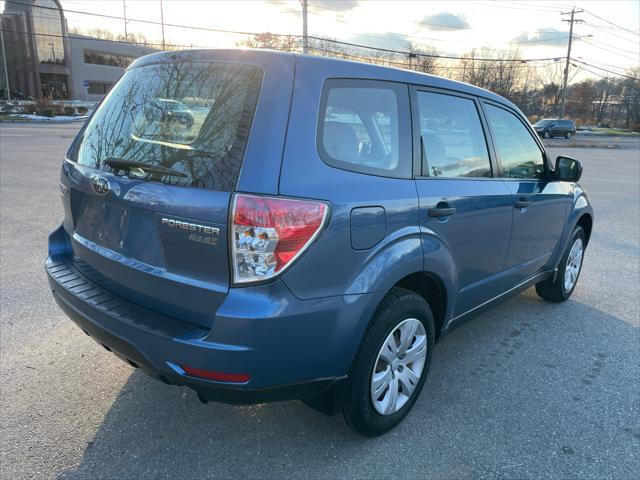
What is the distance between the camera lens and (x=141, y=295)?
2283 millimetres

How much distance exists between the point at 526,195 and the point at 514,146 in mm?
379

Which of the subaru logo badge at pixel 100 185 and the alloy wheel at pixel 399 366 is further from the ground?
the subaru logo badge at pixel 100 185

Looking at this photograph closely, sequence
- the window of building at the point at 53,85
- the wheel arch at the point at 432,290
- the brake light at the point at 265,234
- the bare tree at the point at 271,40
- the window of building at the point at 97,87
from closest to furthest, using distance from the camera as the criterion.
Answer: the brake light at the point at 265,234 < the wheel arch at the point at 432,290 < the bare tree at the point at 271,40 < the window of building at the point at 53,85 < the window of building at the point at 97,87

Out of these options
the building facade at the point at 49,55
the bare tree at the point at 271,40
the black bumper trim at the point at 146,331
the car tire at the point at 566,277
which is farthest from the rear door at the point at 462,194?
the building facade at the point at 49,55

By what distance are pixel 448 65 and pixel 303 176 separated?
6716 cm

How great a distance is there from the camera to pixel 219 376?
6.57 ft

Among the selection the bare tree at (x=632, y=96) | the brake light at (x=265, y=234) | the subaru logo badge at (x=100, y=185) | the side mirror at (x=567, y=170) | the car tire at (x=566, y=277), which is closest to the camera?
the brake light at (x=265, y=234)

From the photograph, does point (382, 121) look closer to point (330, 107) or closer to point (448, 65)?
point (330, 107)

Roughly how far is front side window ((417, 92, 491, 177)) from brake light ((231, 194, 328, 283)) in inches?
39.0

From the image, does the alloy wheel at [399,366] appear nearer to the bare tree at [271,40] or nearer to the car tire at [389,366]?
the car tire at [389,366]

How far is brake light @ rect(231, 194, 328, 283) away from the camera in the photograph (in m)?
1.93

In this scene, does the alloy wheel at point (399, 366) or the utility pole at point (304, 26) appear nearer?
the alloy wheel at point (399, 366)

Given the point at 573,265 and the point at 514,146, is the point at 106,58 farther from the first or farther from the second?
the point at 514,146

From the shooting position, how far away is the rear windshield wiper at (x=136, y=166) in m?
2.13
